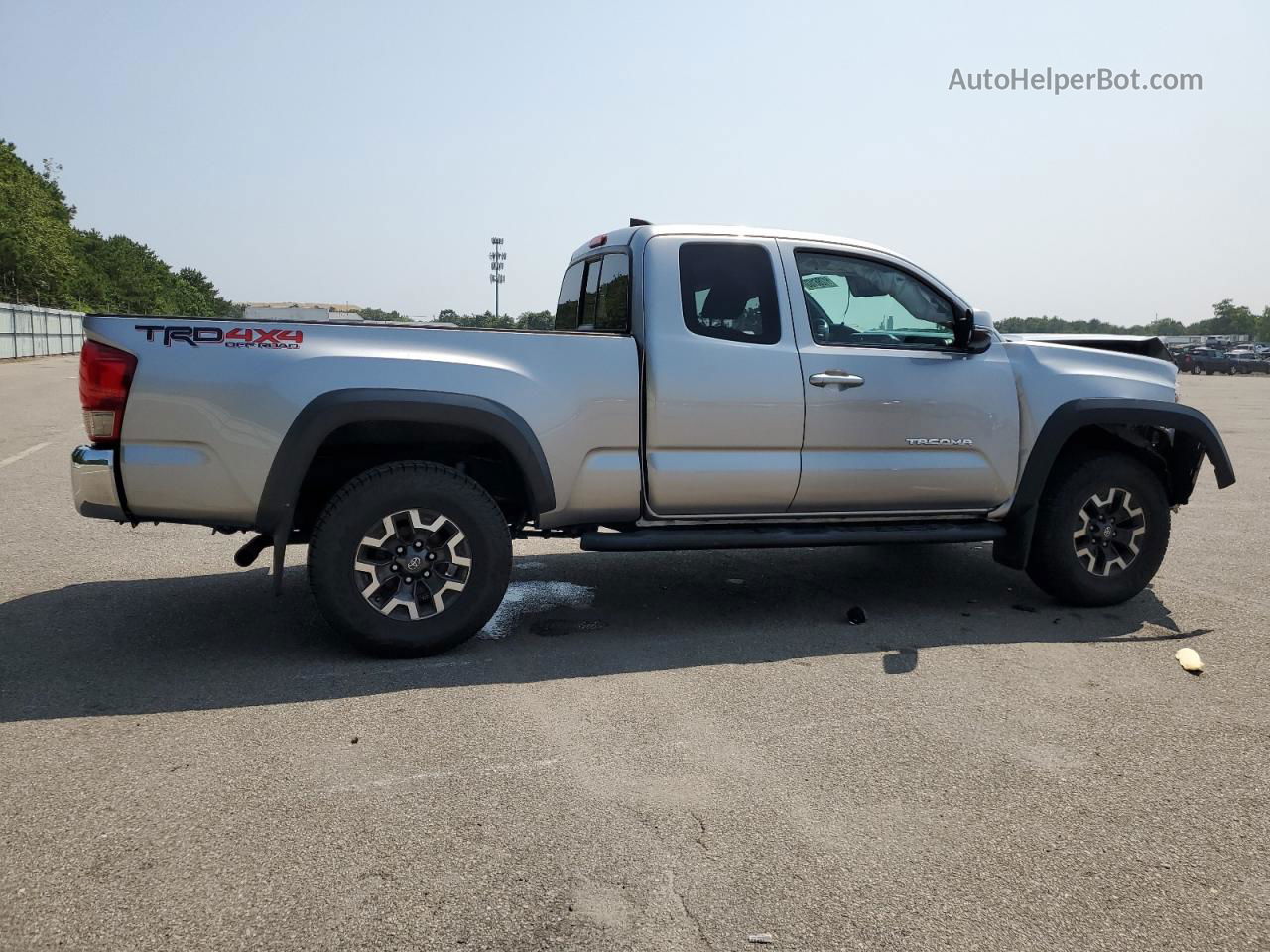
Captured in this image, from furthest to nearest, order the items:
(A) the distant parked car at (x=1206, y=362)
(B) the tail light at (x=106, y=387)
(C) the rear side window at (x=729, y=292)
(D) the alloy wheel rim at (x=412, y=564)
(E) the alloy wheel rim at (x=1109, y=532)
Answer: (A) the distant parked car at (x=1206, y=362) → (E) the alloy wheel rim at (x=1109, y=532) → (C) the rear side window at (x=729, y=292) → (D) the alloy wheel rim at (x=412, y=564) → (B) the tail light at (x=106, y=387)

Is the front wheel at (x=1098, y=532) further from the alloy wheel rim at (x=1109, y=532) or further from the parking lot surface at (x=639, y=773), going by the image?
the parking lot surface at (x=639, y=773)

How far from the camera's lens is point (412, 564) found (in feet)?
16.4

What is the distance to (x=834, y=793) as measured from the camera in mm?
3572

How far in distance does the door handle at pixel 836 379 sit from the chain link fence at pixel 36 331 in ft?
132

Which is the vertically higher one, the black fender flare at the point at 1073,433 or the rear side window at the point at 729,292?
the rear side window at the point at 729,292

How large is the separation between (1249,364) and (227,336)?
2594 inches

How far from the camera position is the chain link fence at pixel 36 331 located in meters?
45.1

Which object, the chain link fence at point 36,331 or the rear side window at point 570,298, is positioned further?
the chain link fence at point 36,331

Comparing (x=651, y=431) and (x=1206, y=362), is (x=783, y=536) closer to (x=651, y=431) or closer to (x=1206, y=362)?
(x=651, y=431)

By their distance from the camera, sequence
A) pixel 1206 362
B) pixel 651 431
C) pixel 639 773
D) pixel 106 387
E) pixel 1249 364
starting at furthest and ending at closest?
pixel 1206 362
pixel 1249 364
pixel 651 431
pixel 106 387
pixel 639 773

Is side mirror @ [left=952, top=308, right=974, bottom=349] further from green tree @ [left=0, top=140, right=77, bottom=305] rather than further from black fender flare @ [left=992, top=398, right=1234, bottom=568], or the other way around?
green tree @ [left=0, top=140, right=77, bottom=305]

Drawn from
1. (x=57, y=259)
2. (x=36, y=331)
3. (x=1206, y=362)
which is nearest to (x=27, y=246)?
(x=57, y=259)

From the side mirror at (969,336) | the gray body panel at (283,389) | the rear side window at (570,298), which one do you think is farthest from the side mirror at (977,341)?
the rear side window at (570,298)

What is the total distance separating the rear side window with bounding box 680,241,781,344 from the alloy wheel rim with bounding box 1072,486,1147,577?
2.17 meters
